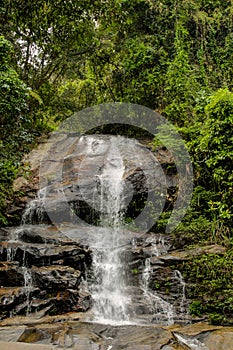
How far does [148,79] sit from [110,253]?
7887mm

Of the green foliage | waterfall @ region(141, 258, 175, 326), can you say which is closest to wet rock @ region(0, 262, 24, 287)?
waterfall @ region(141, 258, 175, 326)

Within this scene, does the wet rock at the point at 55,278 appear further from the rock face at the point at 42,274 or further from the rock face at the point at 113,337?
the rock face at the point at 113,337

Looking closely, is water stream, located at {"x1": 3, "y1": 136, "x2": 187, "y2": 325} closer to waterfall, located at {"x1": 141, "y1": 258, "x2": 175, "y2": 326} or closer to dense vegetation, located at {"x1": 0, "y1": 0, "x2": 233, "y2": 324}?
waterfall, located at {"x1": 141, "y1": 258, "x2": 175, "y2": 326}

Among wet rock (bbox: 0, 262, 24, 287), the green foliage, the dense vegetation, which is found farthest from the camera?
the dense vegetation

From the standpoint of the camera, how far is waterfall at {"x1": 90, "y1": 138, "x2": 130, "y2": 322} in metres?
7.54

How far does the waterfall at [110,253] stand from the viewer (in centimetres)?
754

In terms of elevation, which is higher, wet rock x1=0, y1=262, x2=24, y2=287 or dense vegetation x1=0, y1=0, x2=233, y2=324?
dense vegetation x1=0, y1=0, x2=233, y2=324


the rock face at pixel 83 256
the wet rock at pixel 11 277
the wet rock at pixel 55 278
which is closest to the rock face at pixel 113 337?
the rock face at pixel 83 256

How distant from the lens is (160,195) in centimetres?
1068

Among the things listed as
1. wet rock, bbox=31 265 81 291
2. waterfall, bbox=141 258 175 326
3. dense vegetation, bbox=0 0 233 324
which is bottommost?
waterfall, bbox=141 258 175 326

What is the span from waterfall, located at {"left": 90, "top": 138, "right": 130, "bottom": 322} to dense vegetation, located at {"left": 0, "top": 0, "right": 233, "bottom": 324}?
1.42 metres

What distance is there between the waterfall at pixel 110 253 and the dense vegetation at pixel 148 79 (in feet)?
4.65

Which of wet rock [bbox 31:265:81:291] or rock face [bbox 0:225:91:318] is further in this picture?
wet rock [bbox 31:265:81:291]

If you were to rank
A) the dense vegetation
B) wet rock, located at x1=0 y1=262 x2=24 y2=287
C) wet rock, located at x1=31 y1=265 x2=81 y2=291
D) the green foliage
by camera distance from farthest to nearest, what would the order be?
1. the dense vegetation
2. wet rock, located at x1=0 y1=262 x2=24 y2=287
3. wet rock, located at x1=31 y1=265 x2=81 y2=291
4. the green foliage
